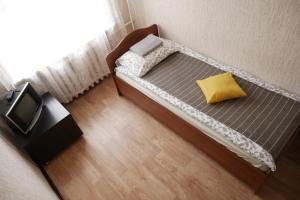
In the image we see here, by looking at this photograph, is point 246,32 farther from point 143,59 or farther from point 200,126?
point 143,59

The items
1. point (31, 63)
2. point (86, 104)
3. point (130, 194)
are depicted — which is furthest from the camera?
point (86, 104)

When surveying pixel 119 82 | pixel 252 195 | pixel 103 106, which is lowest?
pixel 252 195

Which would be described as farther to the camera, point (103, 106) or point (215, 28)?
point (103, 106)

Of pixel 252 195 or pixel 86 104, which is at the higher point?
pixel 86 104

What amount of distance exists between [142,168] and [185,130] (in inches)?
22.2

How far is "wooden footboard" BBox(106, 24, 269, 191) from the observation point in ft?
5.74

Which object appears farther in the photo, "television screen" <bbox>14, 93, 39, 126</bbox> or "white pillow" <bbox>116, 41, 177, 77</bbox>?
"white pillow" <bbox>116, 41, 177, 77</bbox>

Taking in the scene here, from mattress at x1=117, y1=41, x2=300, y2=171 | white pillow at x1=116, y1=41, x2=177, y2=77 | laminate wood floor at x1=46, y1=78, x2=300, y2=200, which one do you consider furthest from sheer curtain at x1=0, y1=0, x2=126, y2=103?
mattress at x1=117, y1=41, x2=300, y2=171

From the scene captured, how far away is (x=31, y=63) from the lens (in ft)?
7.87

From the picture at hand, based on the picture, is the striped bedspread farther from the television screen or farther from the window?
the television screen

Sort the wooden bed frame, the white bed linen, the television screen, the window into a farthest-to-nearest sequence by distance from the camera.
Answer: the window → the television screen → the wooden bed frame → the white bed linen

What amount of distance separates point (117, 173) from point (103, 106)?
98 centimetres

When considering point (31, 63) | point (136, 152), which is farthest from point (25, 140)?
point (136, 152)

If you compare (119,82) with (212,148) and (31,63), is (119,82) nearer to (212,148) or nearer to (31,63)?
(31,63)
